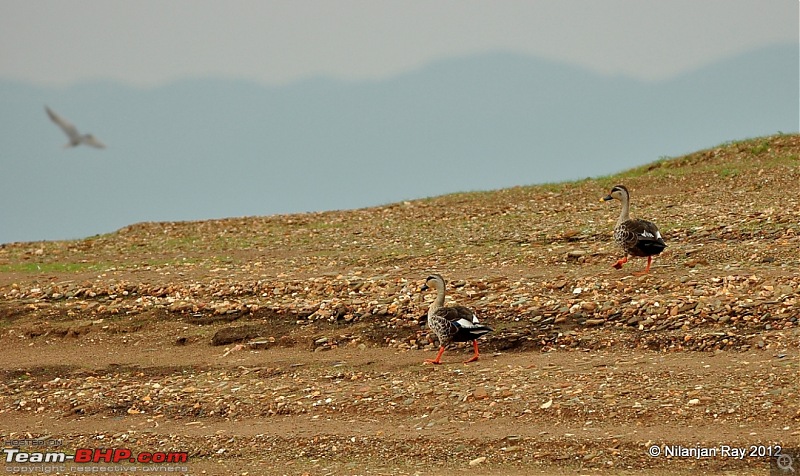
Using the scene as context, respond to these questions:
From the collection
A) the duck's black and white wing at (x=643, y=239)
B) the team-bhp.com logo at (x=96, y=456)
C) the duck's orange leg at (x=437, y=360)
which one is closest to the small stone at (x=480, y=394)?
the duck's orange leg at (x=437, y=360)

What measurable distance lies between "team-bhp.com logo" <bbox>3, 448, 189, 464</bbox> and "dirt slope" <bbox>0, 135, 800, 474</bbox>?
24 centimetres

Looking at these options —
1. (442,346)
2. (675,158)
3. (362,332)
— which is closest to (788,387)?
(442,346)

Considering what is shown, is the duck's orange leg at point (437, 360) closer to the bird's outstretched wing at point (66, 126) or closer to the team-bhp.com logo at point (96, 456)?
the team-bhp.com logo at point (96, 456)

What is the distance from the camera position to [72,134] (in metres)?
17.1

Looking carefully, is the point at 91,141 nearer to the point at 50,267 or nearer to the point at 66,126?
the point at 66,126

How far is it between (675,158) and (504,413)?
918 inches

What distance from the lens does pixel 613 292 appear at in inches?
708

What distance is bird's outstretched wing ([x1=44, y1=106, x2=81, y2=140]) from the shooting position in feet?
55.5

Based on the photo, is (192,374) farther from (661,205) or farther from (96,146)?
(661,205)

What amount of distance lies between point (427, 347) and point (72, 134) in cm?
695

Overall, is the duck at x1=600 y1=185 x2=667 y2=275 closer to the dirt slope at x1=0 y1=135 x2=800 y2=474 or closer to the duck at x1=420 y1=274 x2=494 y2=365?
the dirt slope at x1=0 y1=135 x2=800 y2=474

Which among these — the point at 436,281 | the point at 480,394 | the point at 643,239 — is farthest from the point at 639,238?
the point at 480,394

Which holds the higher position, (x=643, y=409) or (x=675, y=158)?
(x=675, y=158)

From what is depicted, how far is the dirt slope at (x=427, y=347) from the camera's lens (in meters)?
12.4
